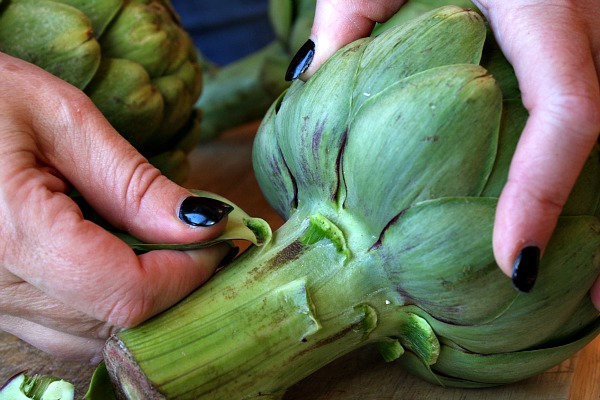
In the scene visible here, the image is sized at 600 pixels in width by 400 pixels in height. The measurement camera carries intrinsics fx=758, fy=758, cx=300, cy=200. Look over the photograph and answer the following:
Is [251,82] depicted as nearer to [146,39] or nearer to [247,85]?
[247,85]

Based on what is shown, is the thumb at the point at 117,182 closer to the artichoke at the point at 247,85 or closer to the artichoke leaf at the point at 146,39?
the artichoke leaf at the point at 146,39

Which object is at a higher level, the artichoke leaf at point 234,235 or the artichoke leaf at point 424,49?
the artichoke leaf at point 424,49

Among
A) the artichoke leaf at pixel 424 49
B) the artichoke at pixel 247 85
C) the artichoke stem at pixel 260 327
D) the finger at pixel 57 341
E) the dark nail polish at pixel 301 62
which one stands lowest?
the artichoke at pixel 247 85

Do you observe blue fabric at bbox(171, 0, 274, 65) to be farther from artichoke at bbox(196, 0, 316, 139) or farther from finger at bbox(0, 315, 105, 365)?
finger at bbox(0, 315, 105, 365)

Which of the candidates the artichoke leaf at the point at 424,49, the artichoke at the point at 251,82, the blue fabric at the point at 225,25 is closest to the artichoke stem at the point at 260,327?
the artichoke leaf at the point at 424,49

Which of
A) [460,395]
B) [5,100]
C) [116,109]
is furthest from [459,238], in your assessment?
[116,109]

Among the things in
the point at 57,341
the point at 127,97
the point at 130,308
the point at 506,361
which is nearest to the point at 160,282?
the point at 130,308
